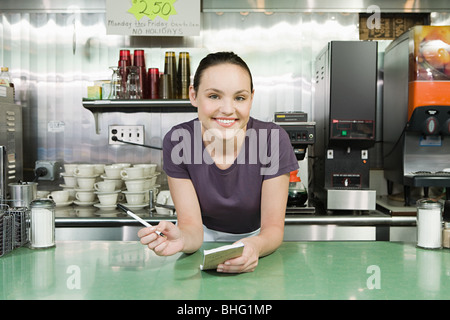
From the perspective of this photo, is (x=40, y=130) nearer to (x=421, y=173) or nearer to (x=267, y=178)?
(x=267, y=178)

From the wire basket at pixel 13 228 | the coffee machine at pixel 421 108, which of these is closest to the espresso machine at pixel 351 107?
the coffee machine at pixel 421 108

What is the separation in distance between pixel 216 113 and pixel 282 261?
50 centimetres

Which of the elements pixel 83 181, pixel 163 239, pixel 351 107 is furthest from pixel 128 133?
pixel 163 239

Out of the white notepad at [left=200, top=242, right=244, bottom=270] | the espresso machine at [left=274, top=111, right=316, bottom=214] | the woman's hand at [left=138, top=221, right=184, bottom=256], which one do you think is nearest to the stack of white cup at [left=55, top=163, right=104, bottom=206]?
the espresso machine at [left=274, top=111, right=316, bottom=214]

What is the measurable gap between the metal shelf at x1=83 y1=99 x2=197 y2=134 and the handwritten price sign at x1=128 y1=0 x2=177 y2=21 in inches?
21.8

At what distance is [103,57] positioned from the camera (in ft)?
10.3

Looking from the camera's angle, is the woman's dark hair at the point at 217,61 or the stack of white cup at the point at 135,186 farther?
the stack of white cup at the point at 135,186

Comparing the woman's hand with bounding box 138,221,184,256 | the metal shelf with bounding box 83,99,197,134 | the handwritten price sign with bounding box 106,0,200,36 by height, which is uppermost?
the handwritten price sign with bounding box 106,0,200,36

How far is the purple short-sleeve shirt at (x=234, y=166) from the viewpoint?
62.7 inches

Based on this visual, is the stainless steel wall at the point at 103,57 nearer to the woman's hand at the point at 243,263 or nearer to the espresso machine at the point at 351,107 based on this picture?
the espresso machine at the point at 351,107

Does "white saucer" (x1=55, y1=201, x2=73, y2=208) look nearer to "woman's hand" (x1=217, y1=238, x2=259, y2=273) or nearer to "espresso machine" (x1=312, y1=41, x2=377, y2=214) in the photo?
"espresso machine" (x1=312, y1=41, x2=377, y2=214)

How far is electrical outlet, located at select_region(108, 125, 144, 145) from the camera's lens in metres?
3.14

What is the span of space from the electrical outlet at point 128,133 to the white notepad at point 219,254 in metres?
2.05
